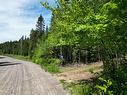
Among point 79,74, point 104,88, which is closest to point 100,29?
point 104,88

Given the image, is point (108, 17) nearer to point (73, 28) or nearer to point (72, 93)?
point (73, 28)

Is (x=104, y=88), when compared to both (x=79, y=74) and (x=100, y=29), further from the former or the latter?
(x=79, y=74)

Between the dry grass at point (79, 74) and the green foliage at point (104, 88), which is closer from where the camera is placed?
the green foliage at point (104, 88)

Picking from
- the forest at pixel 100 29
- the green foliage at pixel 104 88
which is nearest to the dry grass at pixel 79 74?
the forest at pixel 100 29

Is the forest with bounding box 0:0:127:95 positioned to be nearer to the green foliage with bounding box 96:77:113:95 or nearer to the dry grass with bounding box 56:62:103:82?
the green foliage with bounding box 96:77:113:95

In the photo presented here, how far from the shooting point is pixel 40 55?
2876 inches

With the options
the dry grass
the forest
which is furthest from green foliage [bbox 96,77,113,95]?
the dry grass

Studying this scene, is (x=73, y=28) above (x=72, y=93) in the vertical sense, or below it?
above

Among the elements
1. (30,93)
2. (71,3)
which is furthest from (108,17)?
(30,93)

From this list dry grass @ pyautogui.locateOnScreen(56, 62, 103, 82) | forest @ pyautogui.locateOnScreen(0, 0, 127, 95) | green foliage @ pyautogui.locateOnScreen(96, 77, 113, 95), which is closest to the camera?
green foliage @ pyautogui.locateOnScreen(96, 77, 113, 95)

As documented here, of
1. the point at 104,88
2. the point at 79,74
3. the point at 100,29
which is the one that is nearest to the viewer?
the point at 104,88

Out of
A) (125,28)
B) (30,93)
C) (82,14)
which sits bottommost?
(30,93)

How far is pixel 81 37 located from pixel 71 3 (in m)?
2.54

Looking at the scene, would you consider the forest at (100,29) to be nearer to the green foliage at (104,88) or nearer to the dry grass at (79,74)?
the green foliage at (104,88)
